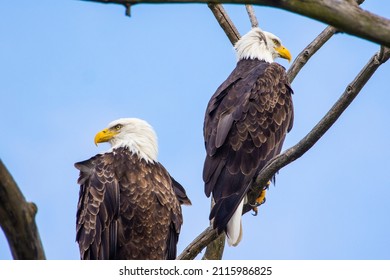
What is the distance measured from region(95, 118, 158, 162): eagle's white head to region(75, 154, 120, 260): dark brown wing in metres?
0.52

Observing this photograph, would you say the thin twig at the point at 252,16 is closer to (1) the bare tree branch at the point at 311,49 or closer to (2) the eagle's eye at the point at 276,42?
(2) the eagle's eye at the point at 276,42

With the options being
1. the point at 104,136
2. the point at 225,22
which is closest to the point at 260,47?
the point at 225,22

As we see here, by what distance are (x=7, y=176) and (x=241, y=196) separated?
342 centimetres

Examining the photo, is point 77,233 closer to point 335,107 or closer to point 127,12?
point 335,107

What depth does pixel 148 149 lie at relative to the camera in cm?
694

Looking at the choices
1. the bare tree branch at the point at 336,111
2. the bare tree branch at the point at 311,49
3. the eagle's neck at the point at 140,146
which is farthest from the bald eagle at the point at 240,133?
the bare tree branch at the point at 336,111

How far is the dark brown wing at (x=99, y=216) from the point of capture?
6.22 meters

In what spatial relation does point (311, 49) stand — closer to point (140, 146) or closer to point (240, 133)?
point (240, 133)

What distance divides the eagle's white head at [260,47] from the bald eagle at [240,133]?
374 millimetres

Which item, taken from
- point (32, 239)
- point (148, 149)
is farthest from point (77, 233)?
point (32, 239)

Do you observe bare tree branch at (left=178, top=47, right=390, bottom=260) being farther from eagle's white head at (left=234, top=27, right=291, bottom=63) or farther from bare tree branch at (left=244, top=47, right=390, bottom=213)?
eagle's white head at (left=234, top=27, right=291, bottom=63)

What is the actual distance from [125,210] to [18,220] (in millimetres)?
3261

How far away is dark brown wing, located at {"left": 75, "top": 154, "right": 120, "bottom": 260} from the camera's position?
6223 mm

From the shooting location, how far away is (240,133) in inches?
262
